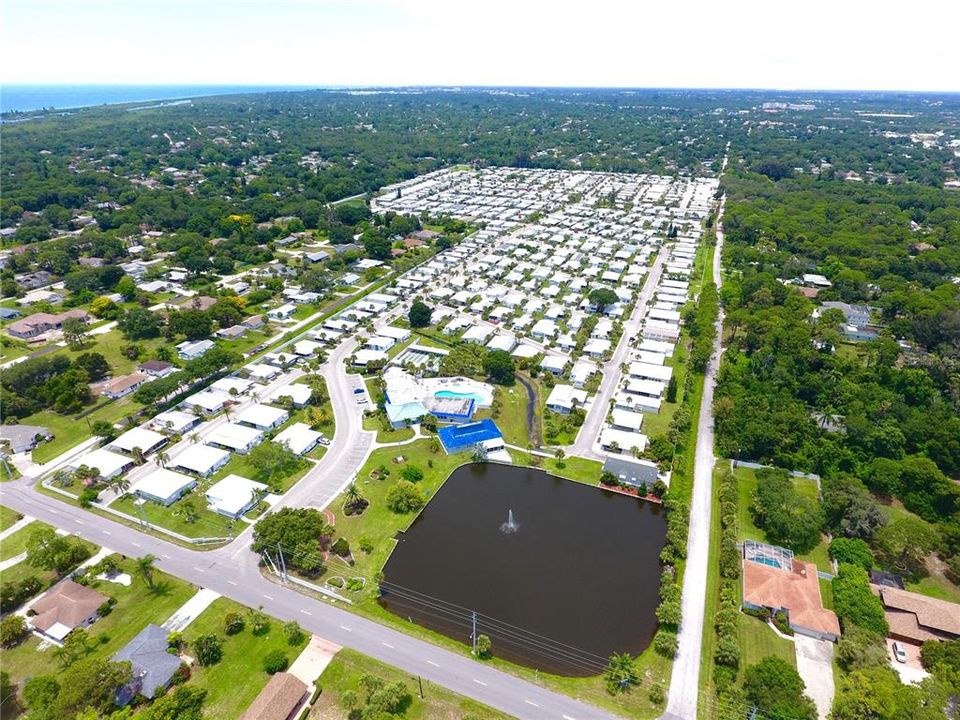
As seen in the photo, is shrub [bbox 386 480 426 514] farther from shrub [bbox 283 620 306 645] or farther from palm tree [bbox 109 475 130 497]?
palm tree [bbox 109 475 130 497]

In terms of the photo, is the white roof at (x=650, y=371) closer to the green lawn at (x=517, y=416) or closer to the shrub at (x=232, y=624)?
the green lawn at (x=517, y=416)

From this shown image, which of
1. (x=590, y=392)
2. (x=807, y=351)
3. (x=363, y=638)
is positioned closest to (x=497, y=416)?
(x=590, y=392)

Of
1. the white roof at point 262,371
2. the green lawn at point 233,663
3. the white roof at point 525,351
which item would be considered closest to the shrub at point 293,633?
the green lawn at point 233,663

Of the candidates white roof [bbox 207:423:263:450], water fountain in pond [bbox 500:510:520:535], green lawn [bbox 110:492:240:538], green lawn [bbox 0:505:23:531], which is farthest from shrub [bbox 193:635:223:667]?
green lawn [bbox 0:505:23:531]

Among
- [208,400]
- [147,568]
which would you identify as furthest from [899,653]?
[208,400]

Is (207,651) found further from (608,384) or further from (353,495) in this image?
(608,384)

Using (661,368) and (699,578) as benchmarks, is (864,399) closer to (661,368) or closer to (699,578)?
(661,368)
